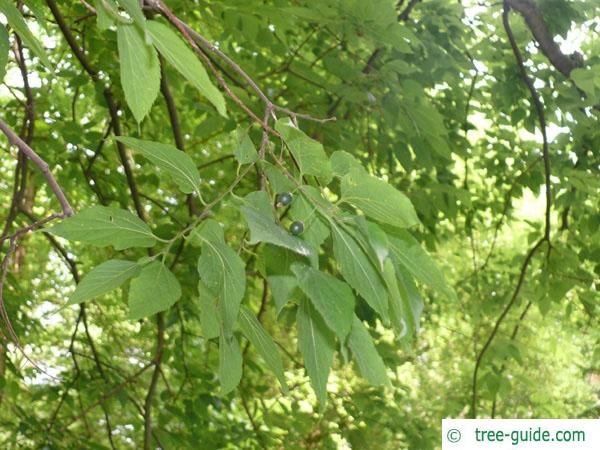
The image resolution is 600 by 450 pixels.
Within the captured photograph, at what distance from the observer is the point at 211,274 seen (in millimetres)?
742

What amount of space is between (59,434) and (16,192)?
0.84m

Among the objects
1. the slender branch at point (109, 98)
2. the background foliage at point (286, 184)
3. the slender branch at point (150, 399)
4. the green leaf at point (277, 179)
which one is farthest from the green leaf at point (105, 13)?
the slender branch at point (150, 399)

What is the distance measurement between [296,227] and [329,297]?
73 millimetres

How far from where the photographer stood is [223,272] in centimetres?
72

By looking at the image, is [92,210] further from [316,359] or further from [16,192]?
[16,192]

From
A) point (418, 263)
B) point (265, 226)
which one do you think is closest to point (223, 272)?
point (265, 226)

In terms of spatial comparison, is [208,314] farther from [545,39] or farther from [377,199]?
[545,39]

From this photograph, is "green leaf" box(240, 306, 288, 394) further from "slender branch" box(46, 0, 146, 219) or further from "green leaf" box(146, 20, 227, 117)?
"slender branch" box(46, 0, 146, 219)

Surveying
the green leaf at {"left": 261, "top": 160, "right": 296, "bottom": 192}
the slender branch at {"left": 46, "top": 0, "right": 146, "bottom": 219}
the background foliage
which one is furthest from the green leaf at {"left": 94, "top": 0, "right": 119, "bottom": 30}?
the slender branch at {"left": 46, "top": 0, "right": 146, "bottom": 219}

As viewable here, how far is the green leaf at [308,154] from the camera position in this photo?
75 cm

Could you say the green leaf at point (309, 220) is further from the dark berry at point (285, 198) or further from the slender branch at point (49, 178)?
the slender branch at point (49, 178)

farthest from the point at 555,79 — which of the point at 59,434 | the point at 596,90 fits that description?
the point at 59,434

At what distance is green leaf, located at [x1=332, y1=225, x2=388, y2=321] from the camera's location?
0.70 m

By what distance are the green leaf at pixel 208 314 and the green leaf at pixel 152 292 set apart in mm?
27
